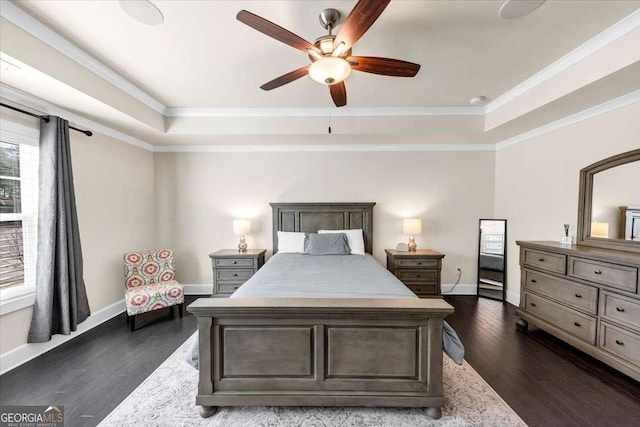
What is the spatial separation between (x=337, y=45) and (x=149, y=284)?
3576 mm

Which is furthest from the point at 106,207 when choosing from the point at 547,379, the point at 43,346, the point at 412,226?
the point at 547,379

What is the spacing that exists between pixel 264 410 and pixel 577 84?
371 centimetres

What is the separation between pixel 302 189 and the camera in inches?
164

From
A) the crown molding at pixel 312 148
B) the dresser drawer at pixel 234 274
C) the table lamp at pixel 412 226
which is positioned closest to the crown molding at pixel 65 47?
the crown molding at pixel 312 148

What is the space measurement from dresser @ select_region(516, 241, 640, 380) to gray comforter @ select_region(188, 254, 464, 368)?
1439 millimetres

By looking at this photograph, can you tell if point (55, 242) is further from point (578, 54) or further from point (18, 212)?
point (578, 54)

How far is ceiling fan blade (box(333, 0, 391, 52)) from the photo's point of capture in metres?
1.34

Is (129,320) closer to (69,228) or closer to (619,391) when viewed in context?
(69,228)

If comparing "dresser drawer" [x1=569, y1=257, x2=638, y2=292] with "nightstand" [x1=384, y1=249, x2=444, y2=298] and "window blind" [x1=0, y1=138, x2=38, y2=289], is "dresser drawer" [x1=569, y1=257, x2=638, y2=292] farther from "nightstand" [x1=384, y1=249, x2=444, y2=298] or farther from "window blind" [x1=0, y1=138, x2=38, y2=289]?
"window blind" [x1=0, y1=138, x2=38, y2=289]

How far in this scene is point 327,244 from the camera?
3.66m

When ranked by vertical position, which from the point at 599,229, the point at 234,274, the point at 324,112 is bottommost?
the point at 234,274

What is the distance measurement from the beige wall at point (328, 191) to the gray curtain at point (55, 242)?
158 cm

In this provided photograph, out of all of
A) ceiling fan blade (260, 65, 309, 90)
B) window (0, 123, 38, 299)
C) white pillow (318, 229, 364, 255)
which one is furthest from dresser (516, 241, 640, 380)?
window (0, 123, 38, 299)

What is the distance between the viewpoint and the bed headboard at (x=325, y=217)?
4.08m
